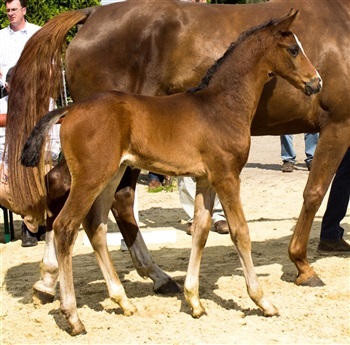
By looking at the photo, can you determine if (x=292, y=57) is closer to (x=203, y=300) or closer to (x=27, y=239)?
(x=203, y=300)

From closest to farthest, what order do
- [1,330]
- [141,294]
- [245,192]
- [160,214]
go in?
1. [1,330]
2. [141,294]
3. [160,214]
4. [245,192]

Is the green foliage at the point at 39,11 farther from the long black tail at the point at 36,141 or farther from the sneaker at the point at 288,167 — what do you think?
the long black tail at the point at 36,141

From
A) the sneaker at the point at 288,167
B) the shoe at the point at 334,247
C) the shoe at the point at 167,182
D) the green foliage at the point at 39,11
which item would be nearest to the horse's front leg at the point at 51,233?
the shoe at the point at 334,247

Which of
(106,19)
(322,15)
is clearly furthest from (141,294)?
(322,15)

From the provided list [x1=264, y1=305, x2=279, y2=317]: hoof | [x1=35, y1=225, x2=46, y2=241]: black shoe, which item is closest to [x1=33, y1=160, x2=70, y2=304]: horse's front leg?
[x1=264, y1=305, x2=279, y2=317]: hoof

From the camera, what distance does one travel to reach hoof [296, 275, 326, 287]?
5906mm

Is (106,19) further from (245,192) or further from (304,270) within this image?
(245,192)

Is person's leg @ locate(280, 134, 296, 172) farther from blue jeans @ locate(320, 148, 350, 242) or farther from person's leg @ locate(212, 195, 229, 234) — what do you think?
blue jeans @ locate(320, 148, 350, 242)

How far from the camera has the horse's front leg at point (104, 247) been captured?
17.5 ft

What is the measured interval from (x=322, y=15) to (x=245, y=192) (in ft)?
12.8

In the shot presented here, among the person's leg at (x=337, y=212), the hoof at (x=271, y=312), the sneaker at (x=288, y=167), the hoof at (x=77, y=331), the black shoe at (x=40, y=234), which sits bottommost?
the sneaker at (x=288, y=167)

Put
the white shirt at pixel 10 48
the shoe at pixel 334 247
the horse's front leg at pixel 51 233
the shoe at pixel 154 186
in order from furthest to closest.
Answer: the shoe at pixel 154 186 → the white shirt at pixel 10 48 → the shoe at pixel 334 247 → the horse's front leg at pixel 51 233

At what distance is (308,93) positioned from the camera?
5.34 metres

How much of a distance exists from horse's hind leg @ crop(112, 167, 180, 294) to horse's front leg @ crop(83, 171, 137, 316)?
0.48 meters
